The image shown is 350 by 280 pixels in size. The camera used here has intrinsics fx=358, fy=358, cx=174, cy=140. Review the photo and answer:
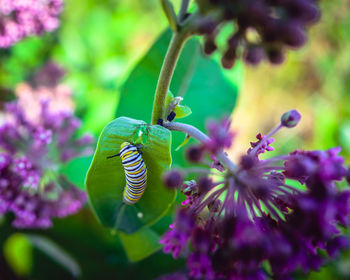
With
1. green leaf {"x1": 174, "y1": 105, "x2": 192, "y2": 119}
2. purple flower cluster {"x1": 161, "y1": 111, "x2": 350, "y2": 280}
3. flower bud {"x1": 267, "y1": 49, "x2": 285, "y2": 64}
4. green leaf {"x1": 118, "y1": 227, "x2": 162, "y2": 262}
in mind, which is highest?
flower bud {"x1": 267, "y1": 49, "x2": 285, "y2": 64}

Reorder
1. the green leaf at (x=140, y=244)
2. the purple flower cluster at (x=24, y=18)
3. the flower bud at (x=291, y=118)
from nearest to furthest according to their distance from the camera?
1. the flower bud at (x=291, y=118)
2. the green leaf at (x=140, y=244)
3. the purple flower cluster at (x=24, y=18)

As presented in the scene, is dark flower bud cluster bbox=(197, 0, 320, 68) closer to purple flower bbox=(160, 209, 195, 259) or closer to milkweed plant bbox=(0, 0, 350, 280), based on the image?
milkweed plant bbox=(0, 0, 350, 280)

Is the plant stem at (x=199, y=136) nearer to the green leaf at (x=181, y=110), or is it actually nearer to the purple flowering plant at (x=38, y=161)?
the green leaf at (x=181, y=110)

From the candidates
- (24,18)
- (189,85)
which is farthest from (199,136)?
(24,18)

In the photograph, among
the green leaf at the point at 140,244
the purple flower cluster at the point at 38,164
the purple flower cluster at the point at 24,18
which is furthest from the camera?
the purple flower cluster at the point at 24,18

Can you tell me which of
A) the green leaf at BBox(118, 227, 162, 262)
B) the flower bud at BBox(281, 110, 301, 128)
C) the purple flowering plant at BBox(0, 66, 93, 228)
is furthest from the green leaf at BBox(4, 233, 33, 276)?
the flower bud at BBox(281, 110, 301, 128)

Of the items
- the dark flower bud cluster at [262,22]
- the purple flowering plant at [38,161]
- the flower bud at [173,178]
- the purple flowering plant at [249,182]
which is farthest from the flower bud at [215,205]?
the purple flowering plant at [38,161]

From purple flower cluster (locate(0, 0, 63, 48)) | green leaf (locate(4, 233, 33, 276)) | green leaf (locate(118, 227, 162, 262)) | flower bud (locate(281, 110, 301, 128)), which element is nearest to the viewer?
flower bud (locate(281, 110, 301, 128))
